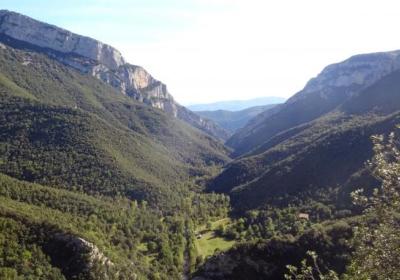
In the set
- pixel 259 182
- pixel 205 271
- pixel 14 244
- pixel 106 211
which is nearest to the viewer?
pixel 205 271

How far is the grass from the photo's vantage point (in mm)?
122125

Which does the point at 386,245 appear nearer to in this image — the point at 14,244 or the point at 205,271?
the point at 205,271

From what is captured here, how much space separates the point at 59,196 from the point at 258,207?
63.1m

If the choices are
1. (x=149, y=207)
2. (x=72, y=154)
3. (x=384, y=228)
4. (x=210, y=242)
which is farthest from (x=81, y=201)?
(x=384, y=228)

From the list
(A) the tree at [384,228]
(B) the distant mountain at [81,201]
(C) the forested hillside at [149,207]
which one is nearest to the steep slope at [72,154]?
(B) the distant mountain at [81,201]

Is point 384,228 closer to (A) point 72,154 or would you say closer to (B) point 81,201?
(B) point 81,201

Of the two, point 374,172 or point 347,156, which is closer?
point 374,172

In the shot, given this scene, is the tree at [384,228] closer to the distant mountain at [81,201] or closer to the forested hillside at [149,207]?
the forested hillside at [149,207]

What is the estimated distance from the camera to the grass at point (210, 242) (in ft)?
401

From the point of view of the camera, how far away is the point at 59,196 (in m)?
128

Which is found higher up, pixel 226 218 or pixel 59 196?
pixel 59 196

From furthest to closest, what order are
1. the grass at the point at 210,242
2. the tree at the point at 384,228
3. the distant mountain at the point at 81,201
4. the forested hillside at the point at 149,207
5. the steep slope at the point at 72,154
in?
1. the steep slope at the point at 72,154
2. the grass at the point at 210,242
3. the distant mountain at the point at 81,201
4. the forested hillside at the point at 149,207
5. the tree at the point at 384,228

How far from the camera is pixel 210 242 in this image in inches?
5108

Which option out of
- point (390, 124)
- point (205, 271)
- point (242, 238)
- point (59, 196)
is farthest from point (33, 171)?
point (390, 124)
